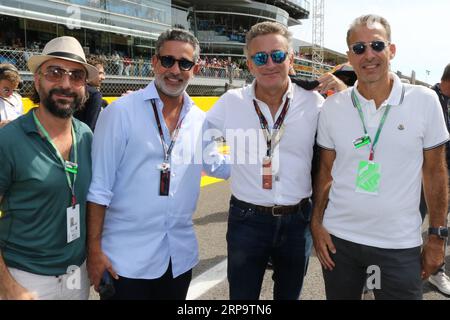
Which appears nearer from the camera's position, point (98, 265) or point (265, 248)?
point (98, 265)

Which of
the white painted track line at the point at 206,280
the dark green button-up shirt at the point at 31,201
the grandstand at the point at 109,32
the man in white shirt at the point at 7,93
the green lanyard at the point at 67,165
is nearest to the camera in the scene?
the dark green button-up shirt at the point at 31,201

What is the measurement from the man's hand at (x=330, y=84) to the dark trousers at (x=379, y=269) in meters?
0.99

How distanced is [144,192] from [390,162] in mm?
1411

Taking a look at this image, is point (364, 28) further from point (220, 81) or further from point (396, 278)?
point (220, 81)

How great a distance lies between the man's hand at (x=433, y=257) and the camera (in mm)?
2283

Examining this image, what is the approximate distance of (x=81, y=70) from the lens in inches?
90.7

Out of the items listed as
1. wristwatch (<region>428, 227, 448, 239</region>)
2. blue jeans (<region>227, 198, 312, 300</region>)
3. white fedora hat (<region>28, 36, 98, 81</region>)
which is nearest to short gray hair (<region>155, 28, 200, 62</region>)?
white fedora hat (<region>28, 36, 98, 81</region>)

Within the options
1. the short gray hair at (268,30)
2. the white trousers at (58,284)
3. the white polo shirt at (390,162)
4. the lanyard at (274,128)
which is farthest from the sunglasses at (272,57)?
the white trousers at (58,284)

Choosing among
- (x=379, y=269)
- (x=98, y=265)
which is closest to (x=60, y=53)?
(x=98, y=265)

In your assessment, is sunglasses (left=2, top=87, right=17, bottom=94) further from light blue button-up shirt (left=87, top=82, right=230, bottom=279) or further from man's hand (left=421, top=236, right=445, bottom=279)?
man's hand (left=421, top=236, right=445, bottom=279)

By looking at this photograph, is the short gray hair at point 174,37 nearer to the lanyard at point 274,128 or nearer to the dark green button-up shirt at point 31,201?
the lanyard at point 274,128

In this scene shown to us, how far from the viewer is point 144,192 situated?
230 cm

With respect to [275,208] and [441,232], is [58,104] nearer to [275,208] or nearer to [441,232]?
[275,208]

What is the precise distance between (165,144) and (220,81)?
2671 cm
